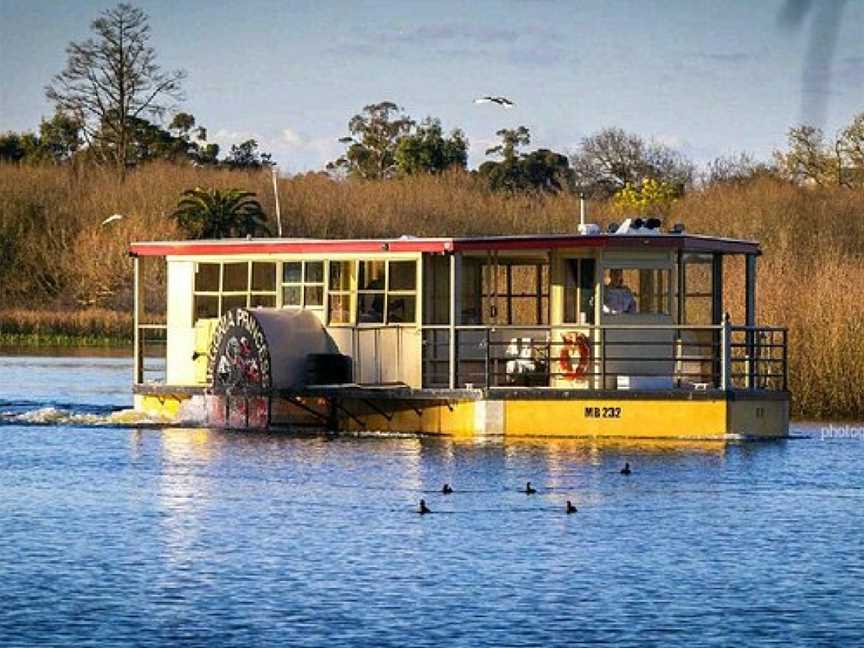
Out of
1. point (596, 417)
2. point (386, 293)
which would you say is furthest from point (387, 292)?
point (596, 417)

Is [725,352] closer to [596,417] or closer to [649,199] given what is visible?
[596,417]

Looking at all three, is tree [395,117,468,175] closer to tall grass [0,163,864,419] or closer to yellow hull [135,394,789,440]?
tall grass [0,163,864,419]

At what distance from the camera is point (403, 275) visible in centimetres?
3869

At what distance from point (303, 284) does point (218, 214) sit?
47.4 m

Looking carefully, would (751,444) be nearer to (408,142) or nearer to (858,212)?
(858,212)

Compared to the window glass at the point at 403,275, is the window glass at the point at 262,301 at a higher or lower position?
lower

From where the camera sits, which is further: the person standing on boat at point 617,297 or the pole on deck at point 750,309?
the pole on deck at point 750,309

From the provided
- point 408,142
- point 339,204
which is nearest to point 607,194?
point 408,142

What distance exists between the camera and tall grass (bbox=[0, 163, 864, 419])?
8031cm

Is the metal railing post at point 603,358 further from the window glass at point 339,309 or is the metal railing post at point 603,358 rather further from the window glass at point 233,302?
the window glass at point 233,302

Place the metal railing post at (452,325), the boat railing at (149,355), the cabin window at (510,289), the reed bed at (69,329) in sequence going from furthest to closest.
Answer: the reed bed at (69,329), the boat railing at (149,355), the cabin window at (510,289), the metal railing post at (452,325)

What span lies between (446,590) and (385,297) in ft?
50.0

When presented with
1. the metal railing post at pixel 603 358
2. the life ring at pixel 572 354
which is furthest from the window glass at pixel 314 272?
the metal railing post at pixel 603 358

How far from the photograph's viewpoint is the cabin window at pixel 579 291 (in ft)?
123
